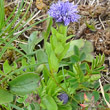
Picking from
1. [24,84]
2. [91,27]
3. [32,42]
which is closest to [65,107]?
[24,84]

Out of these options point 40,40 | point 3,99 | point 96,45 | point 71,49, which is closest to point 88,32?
point 96,45

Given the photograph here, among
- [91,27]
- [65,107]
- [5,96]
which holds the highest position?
[91,27]

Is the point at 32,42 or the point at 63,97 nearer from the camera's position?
the point at 63,97

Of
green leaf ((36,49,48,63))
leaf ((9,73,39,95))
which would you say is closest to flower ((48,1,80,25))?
green leaf ((36,49,48,63))

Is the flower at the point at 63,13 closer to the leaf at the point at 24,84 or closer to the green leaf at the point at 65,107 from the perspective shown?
the leaf at the point at 24,84

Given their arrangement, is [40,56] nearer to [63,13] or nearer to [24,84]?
[24,84]

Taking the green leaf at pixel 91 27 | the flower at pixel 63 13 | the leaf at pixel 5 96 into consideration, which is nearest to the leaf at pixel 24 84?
the leaf at pixel 5 96

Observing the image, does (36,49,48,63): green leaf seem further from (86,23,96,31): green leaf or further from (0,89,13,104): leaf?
(86,23,96,31): green leaf

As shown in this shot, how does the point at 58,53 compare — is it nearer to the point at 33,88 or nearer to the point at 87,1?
the point at 33,88
